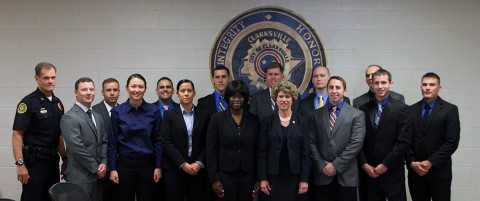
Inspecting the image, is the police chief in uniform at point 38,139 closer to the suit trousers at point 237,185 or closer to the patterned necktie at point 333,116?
the suit trousers at point 237,185

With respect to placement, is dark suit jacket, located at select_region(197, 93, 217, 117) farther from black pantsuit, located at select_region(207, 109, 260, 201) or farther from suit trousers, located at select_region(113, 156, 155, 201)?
suit trousers, located at select_region(113, 156, 155, 201)

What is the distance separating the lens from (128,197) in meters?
3.73

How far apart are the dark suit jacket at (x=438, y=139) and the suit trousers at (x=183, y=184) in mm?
1874

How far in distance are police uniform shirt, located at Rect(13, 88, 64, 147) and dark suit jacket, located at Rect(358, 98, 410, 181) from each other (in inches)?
107

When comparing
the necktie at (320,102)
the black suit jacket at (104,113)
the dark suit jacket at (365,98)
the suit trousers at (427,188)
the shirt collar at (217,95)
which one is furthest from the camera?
the shirt collar at (217,95)

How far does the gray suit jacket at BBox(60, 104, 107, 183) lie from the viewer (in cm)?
359

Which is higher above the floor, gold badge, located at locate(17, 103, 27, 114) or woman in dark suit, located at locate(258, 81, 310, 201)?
gold badge, located at locate(17, 103, 27, 114)

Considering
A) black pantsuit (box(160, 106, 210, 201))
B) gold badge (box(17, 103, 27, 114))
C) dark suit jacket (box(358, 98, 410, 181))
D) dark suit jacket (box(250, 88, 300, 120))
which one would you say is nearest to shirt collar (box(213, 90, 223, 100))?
dark suit jacket (box(250, 88, 300, 120))

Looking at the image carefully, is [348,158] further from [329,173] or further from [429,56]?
[429,56]

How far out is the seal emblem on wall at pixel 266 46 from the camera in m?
4.82

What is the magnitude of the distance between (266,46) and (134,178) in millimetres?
2074

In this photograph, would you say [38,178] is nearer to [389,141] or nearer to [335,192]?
[335,192]

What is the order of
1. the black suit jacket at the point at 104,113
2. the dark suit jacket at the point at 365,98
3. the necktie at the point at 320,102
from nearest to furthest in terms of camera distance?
the black suit jacket at the point at 104,113, the necktie at the point at 320,102, the dark suit jacket at the point at 365,98

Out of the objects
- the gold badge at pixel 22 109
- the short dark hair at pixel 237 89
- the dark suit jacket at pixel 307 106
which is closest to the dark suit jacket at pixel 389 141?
the dark suit jacket at pixel 307 106
